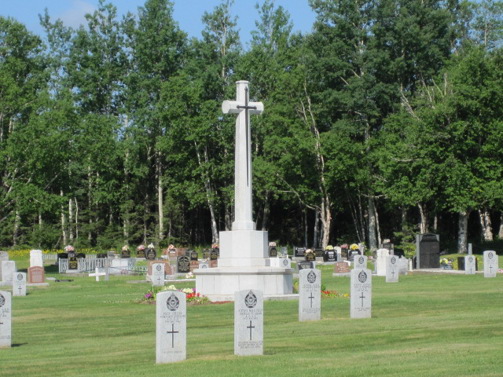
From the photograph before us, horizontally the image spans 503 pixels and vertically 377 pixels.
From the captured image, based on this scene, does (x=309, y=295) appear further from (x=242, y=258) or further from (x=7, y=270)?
(x=7, y=270)

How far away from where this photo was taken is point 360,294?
20.8 metres

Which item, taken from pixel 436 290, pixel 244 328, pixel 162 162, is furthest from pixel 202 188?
pixel 244 328

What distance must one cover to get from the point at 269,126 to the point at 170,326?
5146 centimetres

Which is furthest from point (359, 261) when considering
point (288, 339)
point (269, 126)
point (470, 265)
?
point (269, 126)

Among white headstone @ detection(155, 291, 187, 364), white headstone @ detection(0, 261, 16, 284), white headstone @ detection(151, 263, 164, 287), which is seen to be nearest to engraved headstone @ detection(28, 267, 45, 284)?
white headstone @ detection(0, 261, 16, 284)

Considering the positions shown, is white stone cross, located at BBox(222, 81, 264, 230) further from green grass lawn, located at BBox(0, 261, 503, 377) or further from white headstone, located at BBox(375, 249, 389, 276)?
white headstone, located at BBox(375, 249, 389, 276)

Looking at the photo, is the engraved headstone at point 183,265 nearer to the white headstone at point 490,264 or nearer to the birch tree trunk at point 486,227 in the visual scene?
the white headstone at point 490,264

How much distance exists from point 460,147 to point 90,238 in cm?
2827

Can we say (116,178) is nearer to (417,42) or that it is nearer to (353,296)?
(417,42)

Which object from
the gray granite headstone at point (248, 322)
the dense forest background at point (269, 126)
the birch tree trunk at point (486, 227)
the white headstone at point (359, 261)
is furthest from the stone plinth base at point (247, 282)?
the birch tree trunk at point (486, 227)

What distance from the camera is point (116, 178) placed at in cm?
7438

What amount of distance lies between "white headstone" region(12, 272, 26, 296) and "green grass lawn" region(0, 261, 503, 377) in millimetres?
3133

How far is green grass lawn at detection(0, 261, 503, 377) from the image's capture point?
1377cm

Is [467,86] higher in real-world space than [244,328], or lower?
higher
